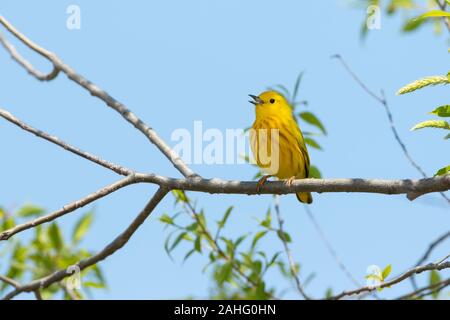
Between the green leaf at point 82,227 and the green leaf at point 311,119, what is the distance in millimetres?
2564

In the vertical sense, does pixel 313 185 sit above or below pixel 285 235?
below

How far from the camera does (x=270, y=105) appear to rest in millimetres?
6957

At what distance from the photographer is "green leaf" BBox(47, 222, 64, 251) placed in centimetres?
691

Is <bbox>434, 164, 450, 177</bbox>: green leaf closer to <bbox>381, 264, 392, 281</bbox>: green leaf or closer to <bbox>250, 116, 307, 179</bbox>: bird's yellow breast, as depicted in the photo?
<bbox>381, 264, 392, 281</bbox>: green leaf

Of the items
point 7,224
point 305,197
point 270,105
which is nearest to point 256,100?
point 270,105

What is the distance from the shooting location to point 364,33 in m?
6.09

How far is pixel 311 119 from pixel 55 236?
9.10 ft

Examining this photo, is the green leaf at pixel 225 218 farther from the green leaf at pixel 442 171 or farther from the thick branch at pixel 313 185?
the green leaf at pixel 442 171

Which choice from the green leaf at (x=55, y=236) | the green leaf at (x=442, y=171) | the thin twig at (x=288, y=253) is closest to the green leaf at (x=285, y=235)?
the thin twig at (x=288, y=253)

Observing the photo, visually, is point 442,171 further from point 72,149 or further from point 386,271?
point 72,149

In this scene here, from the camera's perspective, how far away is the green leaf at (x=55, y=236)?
272 inches

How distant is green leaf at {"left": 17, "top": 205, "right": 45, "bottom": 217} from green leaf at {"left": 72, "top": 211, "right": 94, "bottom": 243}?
15.1 inches

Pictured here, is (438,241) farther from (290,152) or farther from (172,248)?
(172,248)
